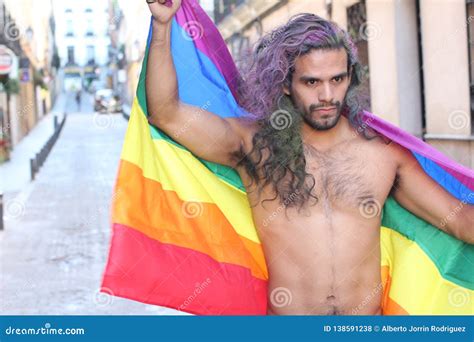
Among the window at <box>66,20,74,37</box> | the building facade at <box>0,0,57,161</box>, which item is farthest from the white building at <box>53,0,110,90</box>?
the building facade at <box>0,0,57,161</box>

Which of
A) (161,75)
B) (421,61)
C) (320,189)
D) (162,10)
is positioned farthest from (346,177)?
(421,61)

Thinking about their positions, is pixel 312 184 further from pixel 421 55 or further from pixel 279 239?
pixel 421 55

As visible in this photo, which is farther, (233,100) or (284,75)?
(233,100)

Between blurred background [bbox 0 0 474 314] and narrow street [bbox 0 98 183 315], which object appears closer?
narrow street [bbox 0 98 183 315]

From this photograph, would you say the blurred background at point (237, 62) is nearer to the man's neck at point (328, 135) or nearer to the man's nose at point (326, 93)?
the man's neck at point (328, 135)

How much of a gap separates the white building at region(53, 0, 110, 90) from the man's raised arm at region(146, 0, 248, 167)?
84.1 m

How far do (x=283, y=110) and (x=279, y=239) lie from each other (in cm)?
43

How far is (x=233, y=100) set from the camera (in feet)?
9.39

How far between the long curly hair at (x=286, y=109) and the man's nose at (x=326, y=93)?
0.11 meters

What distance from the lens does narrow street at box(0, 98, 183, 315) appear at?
715 cm

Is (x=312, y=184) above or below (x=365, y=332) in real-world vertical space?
above

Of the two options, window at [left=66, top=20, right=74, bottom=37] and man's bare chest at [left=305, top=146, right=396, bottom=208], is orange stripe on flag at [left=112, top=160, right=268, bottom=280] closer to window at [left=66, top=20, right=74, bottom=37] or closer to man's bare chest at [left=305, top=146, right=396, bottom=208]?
man's bare chest at [left=305, top=146, right=396, bottom=208]

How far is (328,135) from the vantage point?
2676 mm

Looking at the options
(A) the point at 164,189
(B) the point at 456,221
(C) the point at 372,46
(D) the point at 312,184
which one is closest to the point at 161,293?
(A) the point at 164,189
